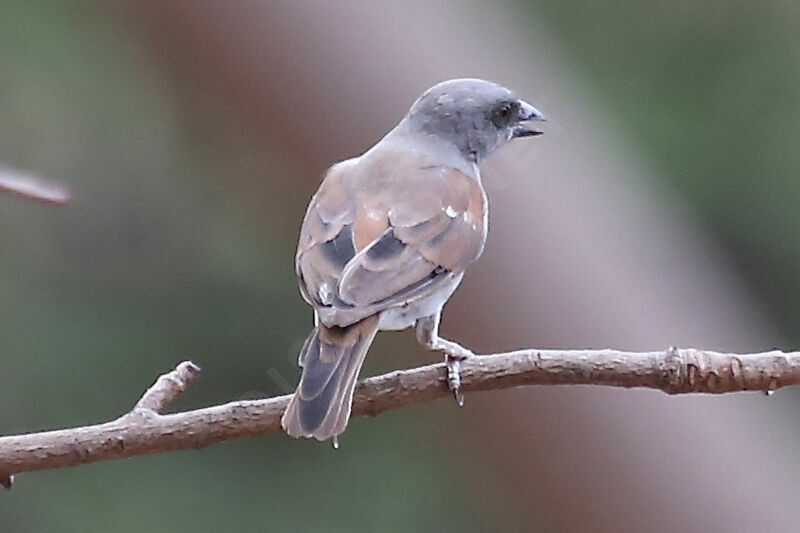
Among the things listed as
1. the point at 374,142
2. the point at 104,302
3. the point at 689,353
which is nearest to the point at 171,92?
the point at 104,302

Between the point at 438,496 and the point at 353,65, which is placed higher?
the point at 353,65

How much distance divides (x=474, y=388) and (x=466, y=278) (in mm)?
1032

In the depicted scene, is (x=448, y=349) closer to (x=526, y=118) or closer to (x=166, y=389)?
(x=166, y=389)

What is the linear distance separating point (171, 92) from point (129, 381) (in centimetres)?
110

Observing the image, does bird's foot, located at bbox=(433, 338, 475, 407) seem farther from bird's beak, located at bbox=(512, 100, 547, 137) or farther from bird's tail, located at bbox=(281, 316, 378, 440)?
bird's beak, located at bbox=(512, 100, 547, 137)

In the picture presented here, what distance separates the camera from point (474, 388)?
7.86 ft

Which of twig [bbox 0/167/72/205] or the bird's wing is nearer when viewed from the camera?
twig [bbox 0/167/72/205]

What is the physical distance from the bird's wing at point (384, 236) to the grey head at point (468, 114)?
0.85ft

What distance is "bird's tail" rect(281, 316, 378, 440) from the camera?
7.71 ft

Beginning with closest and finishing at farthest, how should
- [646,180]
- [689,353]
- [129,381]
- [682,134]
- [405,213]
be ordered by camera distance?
[689,353] → [405,213] → [646,180] → [682,134] → [129,381]

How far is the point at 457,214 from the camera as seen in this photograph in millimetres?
2961

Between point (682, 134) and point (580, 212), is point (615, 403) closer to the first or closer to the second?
point (580, 212)

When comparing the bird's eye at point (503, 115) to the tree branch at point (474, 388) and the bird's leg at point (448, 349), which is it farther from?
the tree branch at point (474, 388)

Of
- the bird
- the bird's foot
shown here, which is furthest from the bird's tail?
the bird's foot
